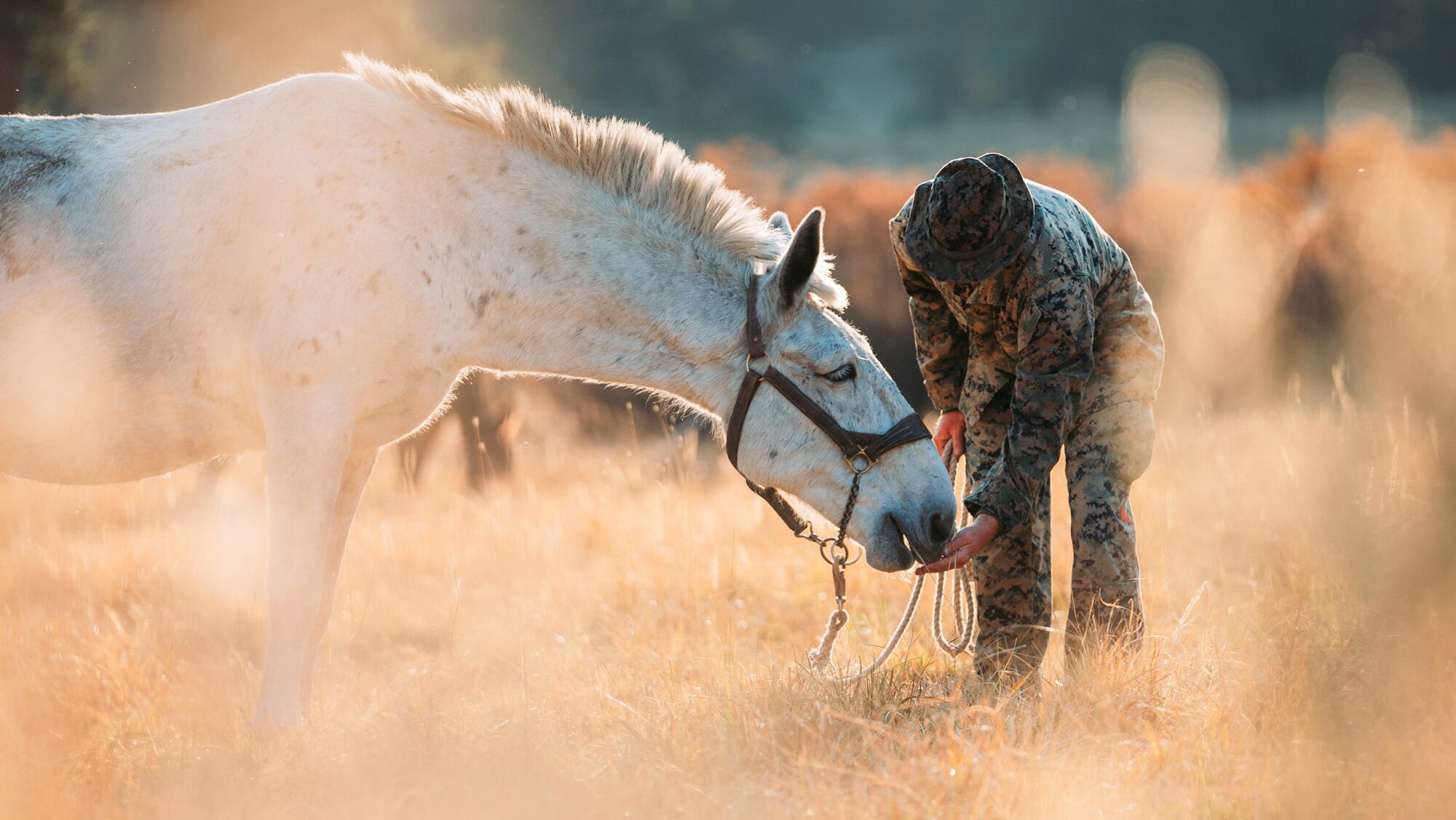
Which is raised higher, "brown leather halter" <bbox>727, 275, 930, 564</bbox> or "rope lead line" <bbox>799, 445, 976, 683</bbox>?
"brown leather halter" <bbox>727, 275, 930, 564</bbox>

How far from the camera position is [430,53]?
14773 mm

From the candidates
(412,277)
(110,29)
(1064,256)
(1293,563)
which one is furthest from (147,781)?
(110,29)

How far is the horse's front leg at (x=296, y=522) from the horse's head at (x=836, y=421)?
1520 millimetres

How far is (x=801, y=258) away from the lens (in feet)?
11.9

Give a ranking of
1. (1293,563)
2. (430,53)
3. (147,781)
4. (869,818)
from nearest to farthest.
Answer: (869,818) < (147,781) < (1293,563) < (430,53)

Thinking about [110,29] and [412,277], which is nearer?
[412,277]

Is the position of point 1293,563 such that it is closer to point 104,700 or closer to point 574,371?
point 574,371

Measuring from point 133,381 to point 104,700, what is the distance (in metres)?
1.37

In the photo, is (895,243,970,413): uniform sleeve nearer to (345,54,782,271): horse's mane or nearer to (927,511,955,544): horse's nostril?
(345,54,782,271): horse's mane

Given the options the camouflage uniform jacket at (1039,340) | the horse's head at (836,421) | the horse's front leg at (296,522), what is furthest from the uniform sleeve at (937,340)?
the horse's front leg at (296,522)

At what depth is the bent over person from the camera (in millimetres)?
3525

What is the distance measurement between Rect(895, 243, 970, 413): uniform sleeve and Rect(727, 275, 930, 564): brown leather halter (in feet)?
2.06

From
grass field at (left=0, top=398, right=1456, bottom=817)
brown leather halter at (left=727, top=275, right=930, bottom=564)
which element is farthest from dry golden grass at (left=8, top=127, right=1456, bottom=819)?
brown leather halter at (left=727, top=275, right=930, bottom=564)

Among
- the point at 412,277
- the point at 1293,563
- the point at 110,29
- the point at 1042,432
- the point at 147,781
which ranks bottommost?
the point at 147,781
